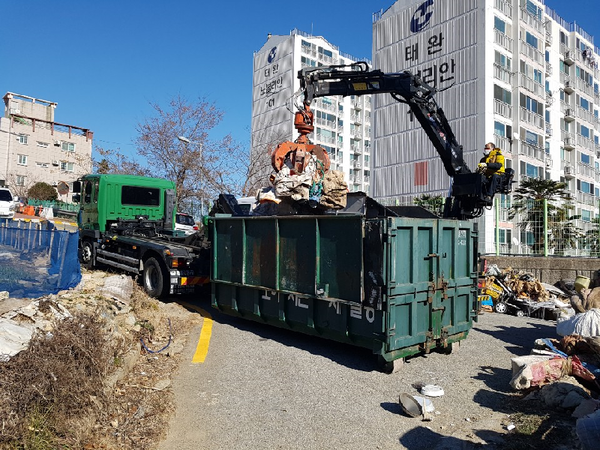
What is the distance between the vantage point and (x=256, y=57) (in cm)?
6069

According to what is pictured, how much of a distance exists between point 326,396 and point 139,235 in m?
8.37

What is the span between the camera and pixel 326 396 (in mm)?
5391

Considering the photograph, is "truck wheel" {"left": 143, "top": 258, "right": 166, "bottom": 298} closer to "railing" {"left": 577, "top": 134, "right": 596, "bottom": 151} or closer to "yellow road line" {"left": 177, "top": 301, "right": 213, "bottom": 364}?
"yellow road line" {"left": 177, "top": 301, "right": 213, "bottom": 364}

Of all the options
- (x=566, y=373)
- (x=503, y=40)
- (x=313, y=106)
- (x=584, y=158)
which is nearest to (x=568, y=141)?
(x=584, y=158)

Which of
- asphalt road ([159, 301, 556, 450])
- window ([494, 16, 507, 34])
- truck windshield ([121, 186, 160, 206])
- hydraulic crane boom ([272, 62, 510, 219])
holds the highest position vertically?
window ([494, 16, 507, 34])

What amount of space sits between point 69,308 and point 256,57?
58.4 meters

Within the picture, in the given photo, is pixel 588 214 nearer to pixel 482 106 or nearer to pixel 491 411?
pixel 491 411

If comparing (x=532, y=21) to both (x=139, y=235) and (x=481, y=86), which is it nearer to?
(x=481, y=86)

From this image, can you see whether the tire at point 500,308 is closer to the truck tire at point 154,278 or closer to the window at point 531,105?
the truck tire at point 154,278

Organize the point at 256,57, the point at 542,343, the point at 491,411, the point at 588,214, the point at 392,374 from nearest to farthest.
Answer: the point at 491,411, the point at 392,374, the point at 542,343, the point at 588,214, the point at 256,57

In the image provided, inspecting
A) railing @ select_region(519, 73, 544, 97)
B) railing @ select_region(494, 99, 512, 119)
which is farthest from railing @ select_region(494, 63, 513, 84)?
railing @ select_region(494, 99, 512, 119)

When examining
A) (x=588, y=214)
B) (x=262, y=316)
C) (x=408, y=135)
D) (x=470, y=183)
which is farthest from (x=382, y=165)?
(x=262, y=316)

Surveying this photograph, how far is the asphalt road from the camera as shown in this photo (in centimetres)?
436

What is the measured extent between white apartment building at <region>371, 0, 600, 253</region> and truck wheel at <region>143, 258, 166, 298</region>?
22164 mm
